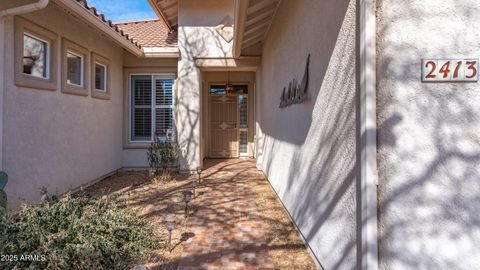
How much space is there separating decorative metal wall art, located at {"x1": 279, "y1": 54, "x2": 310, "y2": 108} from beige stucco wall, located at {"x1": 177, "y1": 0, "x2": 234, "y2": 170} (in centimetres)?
392

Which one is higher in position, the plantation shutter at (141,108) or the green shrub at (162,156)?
the plantation shutter at (141,108)

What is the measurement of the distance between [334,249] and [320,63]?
1.87 m

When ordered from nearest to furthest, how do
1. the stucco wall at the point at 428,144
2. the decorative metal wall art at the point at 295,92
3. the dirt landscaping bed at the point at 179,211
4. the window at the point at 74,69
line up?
the stucco wall at the point at 428,144 → the dirt landscaping bed at the point at 179,211 → the decorative metal wall art at the point at 295,92 → the window at the point at 74,69

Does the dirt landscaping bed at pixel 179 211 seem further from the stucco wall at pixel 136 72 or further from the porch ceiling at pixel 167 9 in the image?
the porch ceiling at pixel 167 9

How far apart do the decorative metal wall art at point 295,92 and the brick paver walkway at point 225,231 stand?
194cm

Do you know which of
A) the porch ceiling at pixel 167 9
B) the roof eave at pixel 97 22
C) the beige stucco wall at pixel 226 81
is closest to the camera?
the roof eave at pixel 97 22

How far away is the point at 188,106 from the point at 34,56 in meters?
4.18

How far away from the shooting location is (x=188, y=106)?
9203 millimetres

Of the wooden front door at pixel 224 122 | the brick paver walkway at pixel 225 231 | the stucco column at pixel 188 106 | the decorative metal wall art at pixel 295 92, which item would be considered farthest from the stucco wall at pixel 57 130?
the decorative metal wall art at pixel 295 92

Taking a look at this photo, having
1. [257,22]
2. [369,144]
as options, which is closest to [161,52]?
[257,22]

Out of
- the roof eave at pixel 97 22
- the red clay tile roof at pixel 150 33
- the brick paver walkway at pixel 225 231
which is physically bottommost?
the brick paver walkway at pixel 225 231

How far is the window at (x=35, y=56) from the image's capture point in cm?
544

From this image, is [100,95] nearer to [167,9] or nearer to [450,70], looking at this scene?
[167,9]

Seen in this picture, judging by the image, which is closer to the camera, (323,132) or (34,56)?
(323,132)
